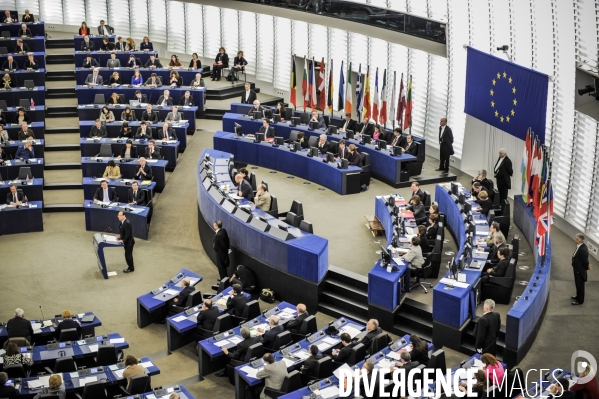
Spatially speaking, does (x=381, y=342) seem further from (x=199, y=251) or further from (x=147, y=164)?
(x=147, y=164)

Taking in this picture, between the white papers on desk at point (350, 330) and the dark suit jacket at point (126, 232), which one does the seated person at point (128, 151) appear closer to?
the dark suit jacket at point (126, 232)

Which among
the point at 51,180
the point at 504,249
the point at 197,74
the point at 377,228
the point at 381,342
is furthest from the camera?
the point at 197,74

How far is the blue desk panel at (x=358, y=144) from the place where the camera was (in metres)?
26.5

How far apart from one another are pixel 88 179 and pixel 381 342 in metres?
11.9

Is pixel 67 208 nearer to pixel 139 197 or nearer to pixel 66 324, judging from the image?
pixel 139 197

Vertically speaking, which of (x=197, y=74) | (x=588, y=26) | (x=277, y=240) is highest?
(x=588, y=26)

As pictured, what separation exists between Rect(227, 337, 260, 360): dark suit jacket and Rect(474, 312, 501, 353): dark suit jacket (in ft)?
13.7

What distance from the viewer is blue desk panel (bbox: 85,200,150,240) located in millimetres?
23734

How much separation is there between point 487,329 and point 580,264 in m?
3.23

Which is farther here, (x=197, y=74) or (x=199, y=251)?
(x=197, y=74)

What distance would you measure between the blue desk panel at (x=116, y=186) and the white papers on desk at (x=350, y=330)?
898 centimetres

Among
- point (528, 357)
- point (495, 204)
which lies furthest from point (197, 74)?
point (528, 357)

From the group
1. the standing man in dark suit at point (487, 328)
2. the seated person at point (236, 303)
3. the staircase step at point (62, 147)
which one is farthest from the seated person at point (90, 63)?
the standing man in dark suit at point (487, 328)

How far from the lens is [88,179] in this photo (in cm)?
2536
